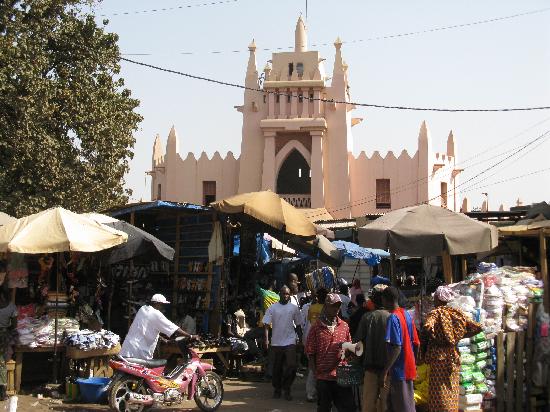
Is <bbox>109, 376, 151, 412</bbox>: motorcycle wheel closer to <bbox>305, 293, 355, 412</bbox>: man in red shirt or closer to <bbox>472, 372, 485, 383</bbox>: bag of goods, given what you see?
<bbox>305, 293, 355, 412</bbox>: man in red shirt

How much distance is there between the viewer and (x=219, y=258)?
11.9 meters

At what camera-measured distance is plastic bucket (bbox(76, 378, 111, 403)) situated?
9.00 meters

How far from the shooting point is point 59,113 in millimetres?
17562

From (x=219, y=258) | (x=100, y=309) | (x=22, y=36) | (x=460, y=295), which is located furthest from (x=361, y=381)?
(x=22, y=36)

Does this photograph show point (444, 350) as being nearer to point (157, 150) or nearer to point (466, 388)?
point (466, 388)

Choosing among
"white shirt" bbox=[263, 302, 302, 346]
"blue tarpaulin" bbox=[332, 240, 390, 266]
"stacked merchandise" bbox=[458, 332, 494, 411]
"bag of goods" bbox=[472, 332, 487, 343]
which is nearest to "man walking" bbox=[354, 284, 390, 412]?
"stacked merchandise" bbox=[458, 332, 494, 411]

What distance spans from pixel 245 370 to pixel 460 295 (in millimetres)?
4163

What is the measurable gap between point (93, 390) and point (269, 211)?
363 centimetres

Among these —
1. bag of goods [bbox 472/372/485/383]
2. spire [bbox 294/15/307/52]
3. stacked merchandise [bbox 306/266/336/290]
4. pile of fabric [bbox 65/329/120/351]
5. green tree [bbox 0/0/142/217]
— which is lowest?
bag of goods [bbox 472/372/485/383]

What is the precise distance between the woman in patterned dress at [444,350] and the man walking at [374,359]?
697 millimetres

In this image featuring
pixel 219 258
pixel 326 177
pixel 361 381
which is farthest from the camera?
pixel 326 177

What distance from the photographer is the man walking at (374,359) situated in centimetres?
641

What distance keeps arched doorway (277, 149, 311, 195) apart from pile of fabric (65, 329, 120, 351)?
24384mm

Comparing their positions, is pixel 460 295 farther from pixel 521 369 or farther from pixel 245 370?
pixel 245 370
